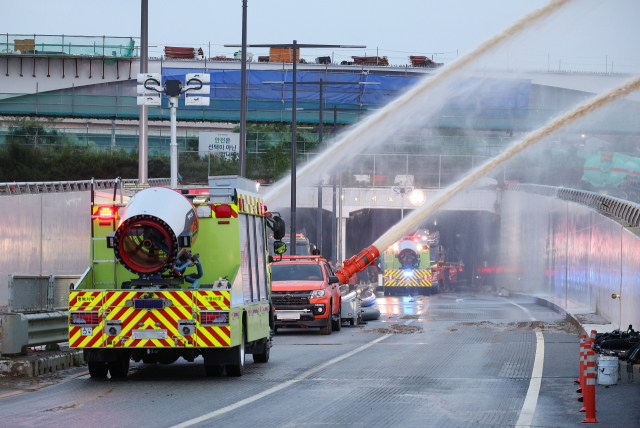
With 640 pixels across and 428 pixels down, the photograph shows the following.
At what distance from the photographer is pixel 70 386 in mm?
12125

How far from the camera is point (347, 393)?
443 inches

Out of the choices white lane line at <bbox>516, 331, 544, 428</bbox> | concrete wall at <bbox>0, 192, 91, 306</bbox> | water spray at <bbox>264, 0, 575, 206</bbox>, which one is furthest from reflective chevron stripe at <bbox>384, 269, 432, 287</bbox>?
white lane line at <bbox>516, 331, 544, 428</bbox>

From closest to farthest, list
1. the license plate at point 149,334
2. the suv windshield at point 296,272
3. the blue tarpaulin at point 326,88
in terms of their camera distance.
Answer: the license plate at point 149,334
the suv windshield at point 296,272
the blue tarpaulin at point 326,88

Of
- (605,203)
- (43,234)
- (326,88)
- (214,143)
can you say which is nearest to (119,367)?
(43,234)

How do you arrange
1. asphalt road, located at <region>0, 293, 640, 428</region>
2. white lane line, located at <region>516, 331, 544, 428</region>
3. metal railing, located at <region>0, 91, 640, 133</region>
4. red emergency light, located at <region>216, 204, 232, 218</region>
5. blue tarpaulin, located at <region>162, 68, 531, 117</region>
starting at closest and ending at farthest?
1. white lane line, located at <region>516, 331, 544, 428</region>
2. asphalt road, located at <region>0, 293, 640, 428</region>
3. red emergency light, located at <region>216, 204, 232, 218</region>
4. metal railing, located at <region>0, 91, 640, 133</region>
5. blue tarpaulin, located at <region>162, 68, 531, 117</region>

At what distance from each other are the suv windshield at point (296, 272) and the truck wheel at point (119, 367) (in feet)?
34.0

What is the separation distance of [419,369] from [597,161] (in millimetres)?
42656

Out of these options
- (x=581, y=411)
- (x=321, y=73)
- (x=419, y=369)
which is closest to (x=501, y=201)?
(x=321, y=73)

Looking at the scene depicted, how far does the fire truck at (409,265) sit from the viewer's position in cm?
5025

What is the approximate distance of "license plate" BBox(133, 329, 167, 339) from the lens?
40.2 feet

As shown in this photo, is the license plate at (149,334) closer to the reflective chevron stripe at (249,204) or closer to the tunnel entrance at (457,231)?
the reflective chevron stripe at (249,204)

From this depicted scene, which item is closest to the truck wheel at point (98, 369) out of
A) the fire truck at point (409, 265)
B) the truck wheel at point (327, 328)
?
the truck wheel at point (327, 328)

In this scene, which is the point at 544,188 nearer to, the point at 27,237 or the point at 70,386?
the point at 27,237

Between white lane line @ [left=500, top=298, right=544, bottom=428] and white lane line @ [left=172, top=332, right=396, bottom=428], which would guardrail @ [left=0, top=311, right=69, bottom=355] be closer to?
white lane line @ [left=172, top=332, right=396, bottom=428]
